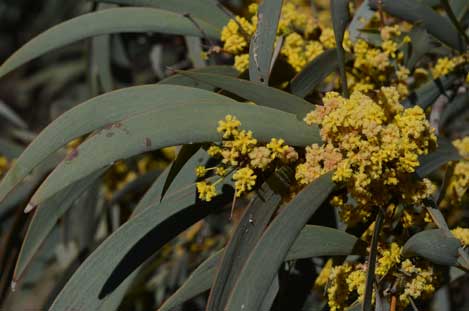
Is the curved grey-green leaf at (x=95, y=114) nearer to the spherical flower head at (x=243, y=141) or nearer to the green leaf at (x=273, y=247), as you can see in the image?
the spherical flower head at (x=243, y=141)

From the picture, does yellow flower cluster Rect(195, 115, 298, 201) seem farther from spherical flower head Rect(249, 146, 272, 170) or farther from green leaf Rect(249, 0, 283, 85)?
green leaf Rect(249, 0, 283, 85)

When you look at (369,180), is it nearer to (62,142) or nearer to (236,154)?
(236,154)

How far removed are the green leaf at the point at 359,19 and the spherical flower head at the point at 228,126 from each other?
1.42 ft

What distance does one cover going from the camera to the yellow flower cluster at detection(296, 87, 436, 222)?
36.1 inches

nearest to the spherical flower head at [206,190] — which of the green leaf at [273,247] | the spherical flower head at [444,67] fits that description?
the green leaf at [273,247]

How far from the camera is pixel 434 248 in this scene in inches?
37.4

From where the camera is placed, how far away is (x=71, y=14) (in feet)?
9.43

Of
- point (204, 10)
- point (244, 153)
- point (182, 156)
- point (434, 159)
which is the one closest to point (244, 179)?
point (244, 153)

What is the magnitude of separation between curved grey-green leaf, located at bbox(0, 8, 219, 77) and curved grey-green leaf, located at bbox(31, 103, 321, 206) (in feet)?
1.06

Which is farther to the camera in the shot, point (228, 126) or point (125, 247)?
point (125, 247)

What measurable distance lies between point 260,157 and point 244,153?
0.02 meters

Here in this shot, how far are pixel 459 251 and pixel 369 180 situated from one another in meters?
0.19

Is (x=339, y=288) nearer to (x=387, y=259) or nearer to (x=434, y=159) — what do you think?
(x=387, y=259)

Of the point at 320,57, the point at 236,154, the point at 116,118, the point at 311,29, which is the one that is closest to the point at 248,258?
the point at 236,154
